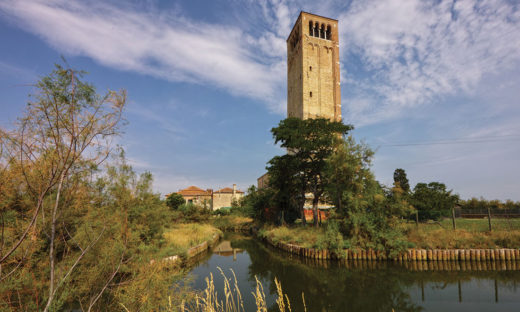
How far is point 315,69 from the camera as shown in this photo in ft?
131

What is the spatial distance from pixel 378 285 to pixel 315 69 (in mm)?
36446

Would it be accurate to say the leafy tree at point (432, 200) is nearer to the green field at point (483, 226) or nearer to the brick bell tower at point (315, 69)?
the green field at point (483, 226)

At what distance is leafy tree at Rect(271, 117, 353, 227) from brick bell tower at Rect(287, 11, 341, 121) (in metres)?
15.9

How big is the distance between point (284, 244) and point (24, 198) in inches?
593

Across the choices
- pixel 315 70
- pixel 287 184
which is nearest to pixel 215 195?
pixel 315 70

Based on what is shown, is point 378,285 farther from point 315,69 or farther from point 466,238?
point 315,69

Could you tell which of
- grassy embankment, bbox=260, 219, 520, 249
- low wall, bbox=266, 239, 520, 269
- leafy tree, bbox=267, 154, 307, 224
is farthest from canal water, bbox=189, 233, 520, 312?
leafy tree, bbox=267, 154, 307, 224

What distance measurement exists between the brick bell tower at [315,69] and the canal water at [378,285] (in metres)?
→ 28.3

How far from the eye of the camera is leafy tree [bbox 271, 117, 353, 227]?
20703mm

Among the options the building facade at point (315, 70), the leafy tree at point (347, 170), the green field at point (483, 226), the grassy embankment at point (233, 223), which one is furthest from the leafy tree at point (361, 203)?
the grassy embankment at point (233, 223)

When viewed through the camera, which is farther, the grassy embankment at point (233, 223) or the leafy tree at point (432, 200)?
the grassy embankment at point (233, 223)

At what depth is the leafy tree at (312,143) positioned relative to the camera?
67.9 ft

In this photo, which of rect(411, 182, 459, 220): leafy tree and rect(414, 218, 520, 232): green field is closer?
rect(414, 218, 520, 232): green field

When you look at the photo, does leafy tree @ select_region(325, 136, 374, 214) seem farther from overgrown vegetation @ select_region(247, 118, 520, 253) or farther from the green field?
the green field
